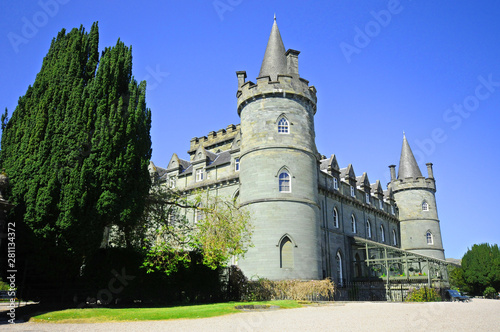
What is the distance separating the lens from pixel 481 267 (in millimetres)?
40906

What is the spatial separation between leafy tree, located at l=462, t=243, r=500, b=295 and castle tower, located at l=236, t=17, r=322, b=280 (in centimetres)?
2701

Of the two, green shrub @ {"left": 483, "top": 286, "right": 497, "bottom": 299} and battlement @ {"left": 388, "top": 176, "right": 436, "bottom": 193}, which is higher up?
battlement @ {"left": 388, "top": 176, "right": 436, "bottom": 193}

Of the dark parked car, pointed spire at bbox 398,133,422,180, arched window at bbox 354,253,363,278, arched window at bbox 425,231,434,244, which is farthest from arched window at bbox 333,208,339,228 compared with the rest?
arched window at bbox 425,231,434,244

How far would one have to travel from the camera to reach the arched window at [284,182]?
78.5ft

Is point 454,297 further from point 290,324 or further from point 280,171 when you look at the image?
point 290,324

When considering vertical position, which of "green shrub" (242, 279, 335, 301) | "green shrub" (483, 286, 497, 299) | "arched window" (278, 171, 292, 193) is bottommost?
"green shrub" (483, 286, 497, 299)

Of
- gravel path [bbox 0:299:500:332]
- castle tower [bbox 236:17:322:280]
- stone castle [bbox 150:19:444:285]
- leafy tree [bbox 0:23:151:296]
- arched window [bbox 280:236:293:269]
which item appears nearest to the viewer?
gravel path [bbox 0:299:500:332]

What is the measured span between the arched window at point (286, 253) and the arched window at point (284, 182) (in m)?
3.00

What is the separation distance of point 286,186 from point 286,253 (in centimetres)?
412

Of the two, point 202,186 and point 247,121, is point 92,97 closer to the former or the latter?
point 247,121

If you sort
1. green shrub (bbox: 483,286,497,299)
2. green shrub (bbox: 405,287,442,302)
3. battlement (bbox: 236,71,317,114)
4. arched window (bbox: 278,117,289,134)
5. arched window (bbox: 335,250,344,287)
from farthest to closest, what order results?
green shrub (bbox: 483,286,497,299) → arched window (bbox: 335,250,344,287) → battlement (bbox: 236,71,317,114) → arched window (bbox: 278,117,289,134) → green shrub (bbox: 405,287,442,302)

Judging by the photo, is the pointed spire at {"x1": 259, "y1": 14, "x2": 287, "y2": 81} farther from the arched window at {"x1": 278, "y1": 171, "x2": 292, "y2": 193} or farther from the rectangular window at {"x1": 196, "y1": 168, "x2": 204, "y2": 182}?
the rectangular window at {"x1": 196, "y1": 168, "x2": 204, "y2": 182}

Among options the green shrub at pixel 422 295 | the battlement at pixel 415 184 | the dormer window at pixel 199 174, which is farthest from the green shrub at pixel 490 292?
the dormer window at pixel 199 174

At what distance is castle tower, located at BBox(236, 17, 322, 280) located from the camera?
73.8ft
